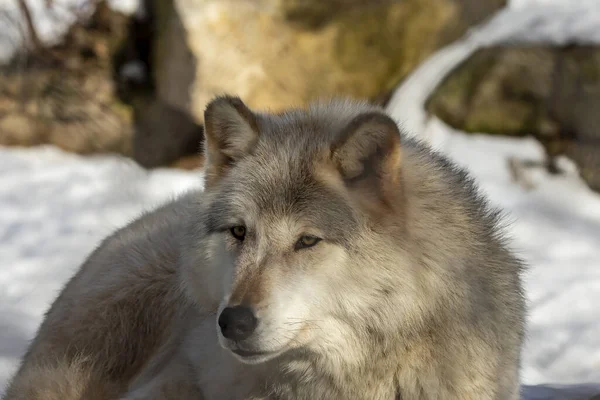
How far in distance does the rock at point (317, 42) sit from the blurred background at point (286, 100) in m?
0.01

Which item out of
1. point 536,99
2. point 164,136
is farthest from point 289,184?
point 164,136

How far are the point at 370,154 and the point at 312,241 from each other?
34 cm

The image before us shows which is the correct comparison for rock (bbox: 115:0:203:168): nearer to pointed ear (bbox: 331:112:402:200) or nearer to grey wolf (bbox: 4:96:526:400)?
grey wolf (bbox: 4:96:526:400)

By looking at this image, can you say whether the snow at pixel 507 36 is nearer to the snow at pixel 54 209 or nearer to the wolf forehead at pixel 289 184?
the snow at pixel 54 209

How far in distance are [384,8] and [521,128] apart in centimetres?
194

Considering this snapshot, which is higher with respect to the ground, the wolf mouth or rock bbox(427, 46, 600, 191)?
rock bbox(427, 46, 600, 191)

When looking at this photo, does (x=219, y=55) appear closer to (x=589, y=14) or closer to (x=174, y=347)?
(x=589, y=14)

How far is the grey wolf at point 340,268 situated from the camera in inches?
94.3

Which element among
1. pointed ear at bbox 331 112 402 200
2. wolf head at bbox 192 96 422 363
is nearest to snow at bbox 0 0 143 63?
wolf head at bbox 192 96 422 363

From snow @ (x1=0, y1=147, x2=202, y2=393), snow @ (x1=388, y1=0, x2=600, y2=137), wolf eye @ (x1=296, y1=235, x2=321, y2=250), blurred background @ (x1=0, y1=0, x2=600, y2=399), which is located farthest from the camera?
snow @ (x1=388, y1=0, x2=600, y2=137)

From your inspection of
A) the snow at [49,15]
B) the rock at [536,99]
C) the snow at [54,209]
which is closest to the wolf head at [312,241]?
the snow at [54,209]

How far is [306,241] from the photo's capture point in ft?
7.97

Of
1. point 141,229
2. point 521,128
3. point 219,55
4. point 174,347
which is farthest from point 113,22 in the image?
point 174,347

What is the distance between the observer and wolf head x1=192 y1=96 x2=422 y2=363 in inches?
92.5
